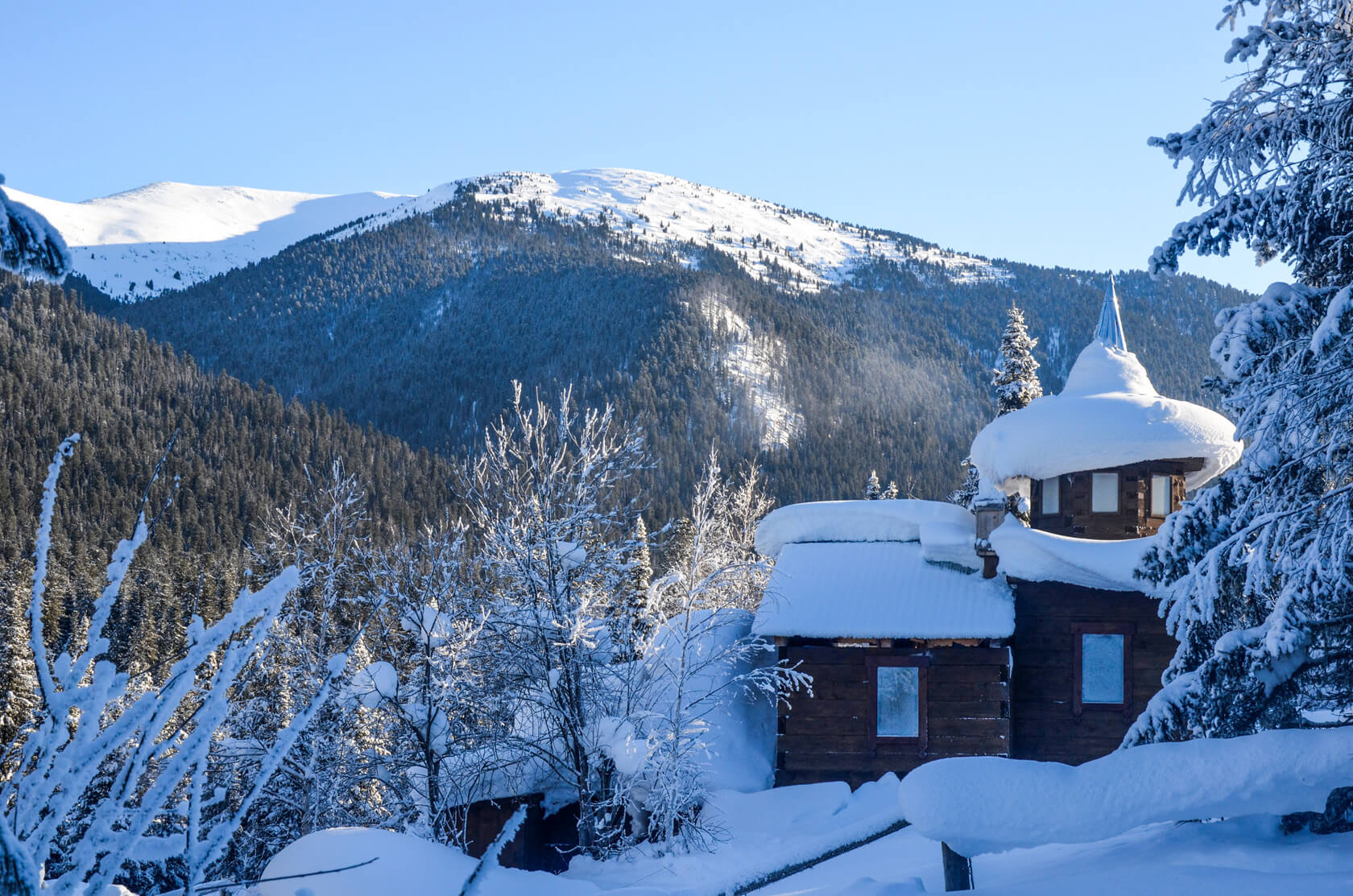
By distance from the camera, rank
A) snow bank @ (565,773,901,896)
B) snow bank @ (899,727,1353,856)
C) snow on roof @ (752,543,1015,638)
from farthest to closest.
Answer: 1. snow on roof @ (752,543,1015,638)
2. snow bank @ (565,773,901,896)
3. snow bank @ (899,727,1353,856)

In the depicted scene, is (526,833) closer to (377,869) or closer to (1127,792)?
(377,869)

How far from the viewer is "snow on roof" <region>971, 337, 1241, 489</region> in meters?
16.5

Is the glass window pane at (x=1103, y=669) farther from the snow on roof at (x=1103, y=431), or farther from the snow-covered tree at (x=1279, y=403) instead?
the snow-covered tree at (x=1279, y=403)

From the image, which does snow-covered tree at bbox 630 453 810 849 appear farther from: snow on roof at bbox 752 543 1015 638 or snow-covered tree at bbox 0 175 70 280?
snow-covered tree at bbox 0 175 70 280

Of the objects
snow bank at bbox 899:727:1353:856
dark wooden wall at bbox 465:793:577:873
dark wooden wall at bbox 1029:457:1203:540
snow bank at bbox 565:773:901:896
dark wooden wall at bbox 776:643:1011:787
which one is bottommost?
dark wooden wall at bbox 465:793:577:873

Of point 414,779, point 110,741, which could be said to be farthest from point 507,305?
point 110,741

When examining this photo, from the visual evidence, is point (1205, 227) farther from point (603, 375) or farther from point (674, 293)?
point (674, 293)

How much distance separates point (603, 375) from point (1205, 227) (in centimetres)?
15258

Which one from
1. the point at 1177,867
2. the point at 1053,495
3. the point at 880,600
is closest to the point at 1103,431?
the point at 1053,495

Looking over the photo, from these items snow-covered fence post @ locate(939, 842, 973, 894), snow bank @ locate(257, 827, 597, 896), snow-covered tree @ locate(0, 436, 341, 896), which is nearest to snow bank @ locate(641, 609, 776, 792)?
snow bank @ locate(257, 827, 597, 896)

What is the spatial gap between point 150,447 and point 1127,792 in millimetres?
105218

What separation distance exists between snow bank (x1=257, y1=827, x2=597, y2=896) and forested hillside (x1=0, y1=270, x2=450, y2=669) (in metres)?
59.2

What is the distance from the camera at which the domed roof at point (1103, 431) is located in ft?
54.2

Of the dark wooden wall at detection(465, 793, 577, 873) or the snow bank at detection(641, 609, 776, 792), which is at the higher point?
the snow bank at detection(641, 609, 776, 792)
